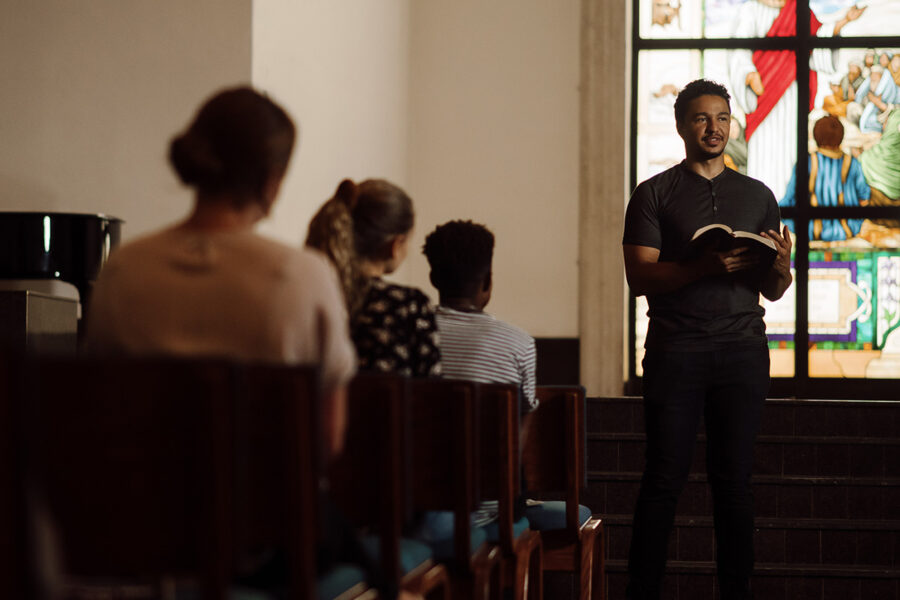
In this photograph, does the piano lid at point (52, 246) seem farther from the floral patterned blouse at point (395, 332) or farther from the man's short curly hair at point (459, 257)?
the floral patterned blouse at point (395, 332)

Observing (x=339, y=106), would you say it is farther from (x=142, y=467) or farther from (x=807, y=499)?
(x=142, y=467)

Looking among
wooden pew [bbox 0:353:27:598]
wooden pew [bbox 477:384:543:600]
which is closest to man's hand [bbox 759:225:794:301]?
wooden pew [bbox 477:384:543:600]

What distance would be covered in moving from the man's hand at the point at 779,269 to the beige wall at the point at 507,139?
360 cm

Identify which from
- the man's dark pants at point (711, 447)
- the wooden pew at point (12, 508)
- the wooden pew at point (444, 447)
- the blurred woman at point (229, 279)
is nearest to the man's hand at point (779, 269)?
the man's dark pants at point (711, 447)

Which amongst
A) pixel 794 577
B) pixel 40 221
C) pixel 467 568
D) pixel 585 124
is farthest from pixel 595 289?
pixel 467 568

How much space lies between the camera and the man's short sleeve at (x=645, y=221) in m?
3.43

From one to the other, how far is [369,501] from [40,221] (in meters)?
2.42

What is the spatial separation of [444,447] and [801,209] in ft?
18.1

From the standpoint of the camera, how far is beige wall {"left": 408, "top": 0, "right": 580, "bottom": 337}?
23.2ft

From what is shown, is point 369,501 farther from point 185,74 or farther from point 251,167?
point 185,74

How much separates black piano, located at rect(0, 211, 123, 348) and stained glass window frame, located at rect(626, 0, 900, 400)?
3904mm

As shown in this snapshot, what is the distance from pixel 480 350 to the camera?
2.91m

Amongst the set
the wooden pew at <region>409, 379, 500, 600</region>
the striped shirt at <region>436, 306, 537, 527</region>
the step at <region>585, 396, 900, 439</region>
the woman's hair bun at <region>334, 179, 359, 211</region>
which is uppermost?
the woman's hair bun at <region>334, 179, 359, 211</region>

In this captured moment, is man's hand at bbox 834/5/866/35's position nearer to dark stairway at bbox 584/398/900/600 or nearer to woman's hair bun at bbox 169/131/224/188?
dark stairway at bbox 584/398/900/600
